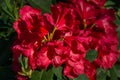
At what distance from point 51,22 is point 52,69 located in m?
0.17

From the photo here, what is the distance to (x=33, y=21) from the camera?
1.47 metres

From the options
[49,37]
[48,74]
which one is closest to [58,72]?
[48,74]

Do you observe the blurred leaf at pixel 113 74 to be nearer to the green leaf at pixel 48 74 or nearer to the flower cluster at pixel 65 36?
the flower cluster at pixel 65 36

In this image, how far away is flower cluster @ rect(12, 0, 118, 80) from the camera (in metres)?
1.44

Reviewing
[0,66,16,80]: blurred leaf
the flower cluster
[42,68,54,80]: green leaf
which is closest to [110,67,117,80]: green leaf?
the flower cluster

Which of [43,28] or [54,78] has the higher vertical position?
[43,28]

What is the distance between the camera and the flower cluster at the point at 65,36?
144 centimetres

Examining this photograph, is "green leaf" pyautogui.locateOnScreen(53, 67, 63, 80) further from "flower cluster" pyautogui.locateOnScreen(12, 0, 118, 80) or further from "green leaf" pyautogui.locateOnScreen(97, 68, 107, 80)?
"green leaf" pyautogui.locateOnScreen(97, 68, 107, 80)

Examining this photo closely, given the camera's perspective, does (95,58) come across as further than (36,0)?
No

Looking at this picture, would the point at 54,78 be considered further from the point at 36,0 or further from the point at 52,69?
the point at 36,0

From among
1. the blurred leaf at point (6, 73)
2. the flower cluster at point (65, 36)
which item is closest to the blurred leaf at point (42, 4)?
the flower cluster at point (65, 36)

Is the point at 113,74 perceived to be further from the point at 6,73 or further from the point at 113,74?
the point at 6,73

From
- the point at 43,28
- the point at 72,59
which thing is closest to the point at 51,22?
the point at 43,28

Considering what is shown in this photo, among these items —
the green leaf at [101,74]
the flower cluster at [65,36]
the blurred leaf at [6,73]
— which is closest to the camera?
the flower cluster at [65,36]
